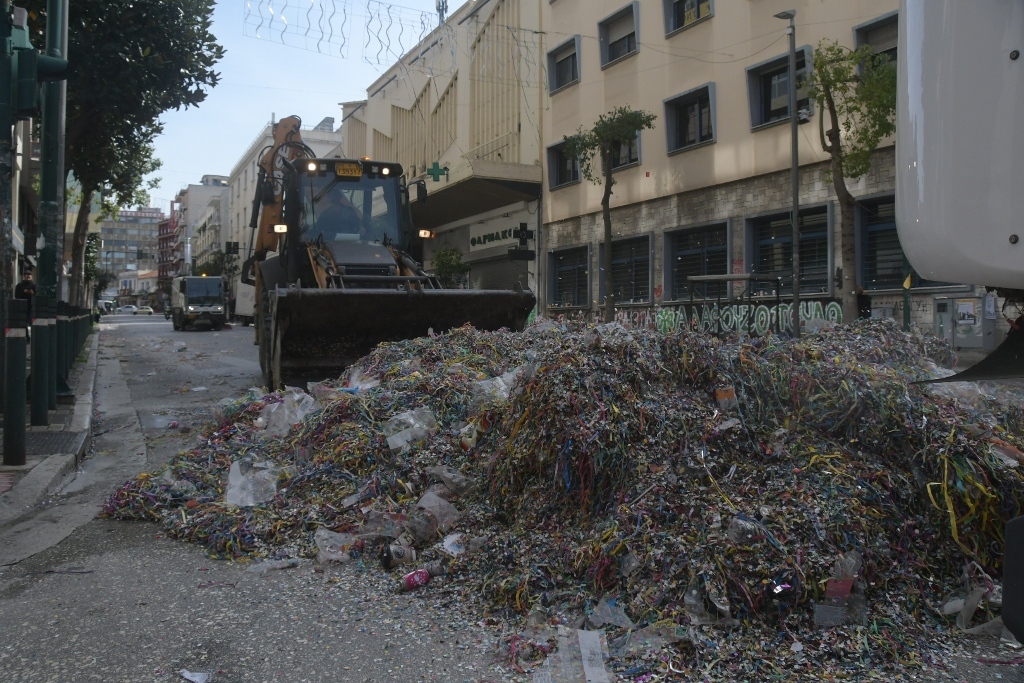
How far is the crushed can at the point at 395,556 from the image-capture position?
4.16 m

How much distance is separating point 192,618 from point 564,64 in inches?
1038

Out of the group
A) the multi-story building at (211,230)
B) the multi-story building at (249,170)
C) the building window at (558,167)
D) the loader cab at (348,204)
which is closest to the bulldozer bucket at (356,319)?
the loader cab at (348,204)

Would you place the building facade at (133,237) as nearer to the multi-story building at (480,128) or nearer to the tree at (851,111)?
the multi-story building at (480,128)

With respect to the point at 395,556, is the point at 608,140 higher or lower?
higher

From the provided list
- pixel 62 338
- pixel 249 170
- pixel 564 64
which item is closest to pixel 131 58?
pixel 62 338

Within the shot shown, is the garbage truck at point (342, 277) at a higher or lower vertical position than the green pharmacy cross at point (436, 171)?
lower

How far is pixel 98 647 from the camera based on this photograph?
3346mm

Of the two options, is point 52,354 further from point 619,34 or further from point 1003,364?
point 619,34

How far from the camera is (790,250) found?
63.3ft

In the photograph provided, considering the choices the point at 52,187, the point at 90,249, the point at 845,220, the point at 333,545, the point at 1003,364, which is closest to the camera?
the point at 1003,364

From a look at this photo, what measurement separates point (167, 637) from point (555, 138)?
84.3 ft

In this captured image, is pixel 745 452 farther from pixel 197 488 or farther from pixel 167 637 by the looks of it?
pixel 197 488

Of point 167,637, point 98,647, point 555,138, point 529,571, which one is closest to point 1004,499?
point 529,571

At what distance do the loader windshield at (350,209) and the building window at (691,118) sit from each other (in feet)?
40.2
